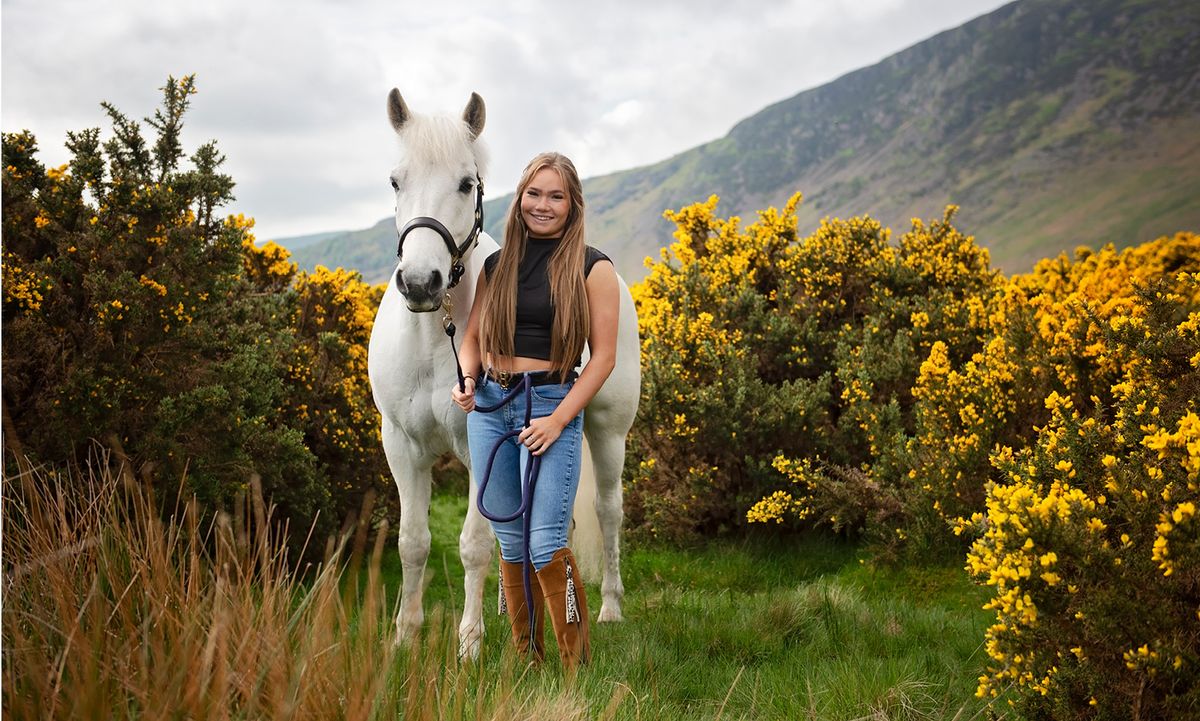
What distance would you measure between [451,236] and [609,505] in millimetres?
2052

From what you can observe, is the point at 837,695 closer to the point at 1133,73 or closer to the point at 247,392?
the point at 247,392

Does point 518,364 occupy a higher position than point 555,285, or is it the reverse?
point 555,285

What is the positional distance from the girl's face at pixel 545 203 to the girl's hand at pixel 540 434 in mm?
773

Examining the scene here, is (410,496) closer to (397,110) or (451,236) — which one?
(451,236)

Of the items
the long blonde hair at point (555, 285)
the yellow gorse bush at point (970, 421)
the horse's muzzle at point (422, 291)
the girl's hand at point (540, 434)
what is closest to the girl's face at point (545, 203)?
the long blonde hair at point (555, 285)


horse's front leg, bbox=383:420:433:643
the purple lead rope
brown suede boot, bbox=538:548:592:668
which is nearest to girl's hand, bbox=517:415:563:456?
the purple lead rope

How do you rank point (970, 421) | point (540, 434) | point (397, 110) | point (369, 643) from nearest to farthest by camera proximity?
point (369, 643), point (540, 434), point (397, 110), point (970, 421)

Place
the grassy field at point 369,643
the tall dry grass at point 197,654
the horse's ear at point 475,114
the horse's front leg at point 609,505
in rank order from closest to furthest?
the tall dry grass at point 197,654 < the grassy field at point 369,643 < the horse's ear at point 475,114 < the horse's front leg at point 609,505

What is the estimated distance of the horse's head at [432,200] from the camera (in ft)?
10.0

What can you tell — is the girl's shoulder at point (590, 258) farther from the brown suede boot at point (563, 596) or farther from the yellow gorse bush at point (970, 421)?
the yellow gorse bush at point (970, 421)

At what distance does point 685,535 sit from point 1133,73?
21431 cm

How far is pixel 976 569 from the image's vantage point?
234 cm

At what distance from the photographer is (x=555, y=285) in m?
3.11

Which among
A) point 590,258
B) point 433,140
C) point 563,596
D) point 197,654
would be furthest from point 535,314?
point 197,654
